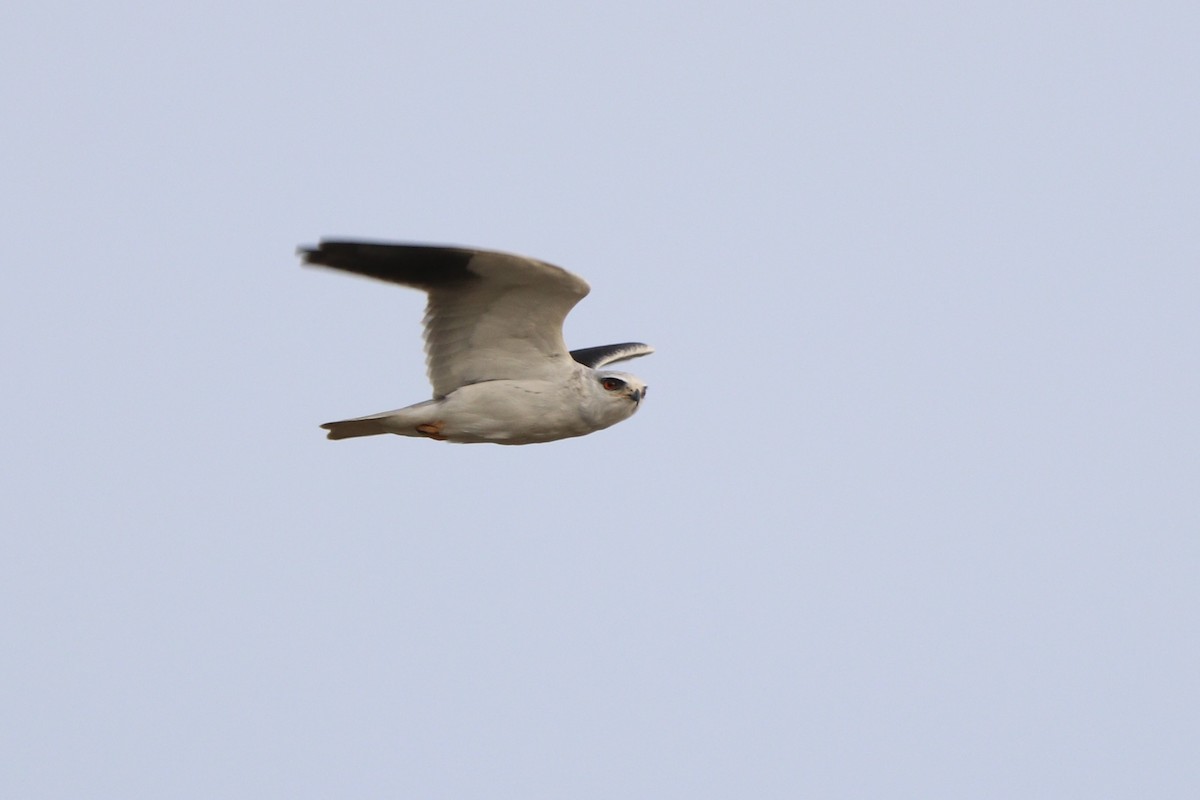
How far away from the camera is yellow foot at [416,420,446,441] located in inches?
487

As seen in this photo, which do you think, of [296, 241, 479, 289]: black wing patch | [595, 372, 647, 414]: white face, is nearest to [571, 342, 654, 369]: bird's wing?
[595, 372, 647, 414]: white face

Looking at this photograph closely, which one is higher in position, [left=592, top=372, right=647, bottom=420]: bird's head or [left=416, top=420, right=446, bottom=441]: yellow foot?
[left=592, top=372, right=647, bottom=420]: bird's head

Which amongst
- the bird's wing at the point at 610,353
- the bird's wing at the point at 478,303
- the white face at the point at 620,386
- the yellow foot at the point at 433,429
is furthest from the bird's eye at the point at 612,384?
the bird's wing at the point at 610,353

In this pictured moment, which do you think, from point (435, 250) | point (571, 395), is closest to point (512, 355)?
point (571, 395)

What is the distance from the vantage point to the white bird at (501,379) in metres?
12.0

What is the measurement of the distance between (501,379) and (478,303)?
0.72 metres

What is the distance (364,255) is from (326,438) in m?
1.89

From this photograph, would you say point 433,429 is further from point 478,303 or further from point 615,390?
point 615,390

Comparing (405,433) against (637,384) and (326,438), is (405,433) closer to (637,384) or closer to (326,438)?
(326,438)

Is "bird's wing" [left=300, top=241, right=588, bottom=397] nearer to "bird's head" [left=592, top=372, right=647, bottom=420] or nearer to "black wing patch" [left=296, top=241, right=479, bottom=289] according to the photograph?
"black wing patch" [left=296, top=241, right=479, bottom=289]

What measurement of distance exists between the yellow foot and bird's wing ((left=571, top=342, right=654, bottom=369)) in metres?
2.27

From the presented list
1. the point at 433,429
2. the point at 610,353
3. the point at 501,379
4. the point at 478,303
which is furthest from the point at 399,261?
the point at 610,353

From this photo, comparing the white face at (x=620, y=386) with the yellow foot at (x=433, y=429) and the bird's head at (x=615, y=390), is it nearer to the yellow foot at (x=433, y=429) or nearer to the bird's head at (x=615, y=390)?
the bird's head at (x=615, y=390)

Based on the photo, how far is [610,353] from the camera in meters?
15.1
